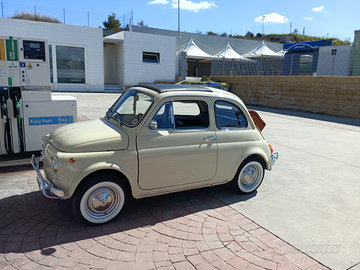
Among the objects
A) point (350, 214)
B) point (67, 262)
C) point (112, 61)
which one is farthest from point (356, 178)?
point (112, 61)

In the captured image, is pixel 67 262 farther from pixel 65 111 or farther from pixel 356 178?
pixel 356 178

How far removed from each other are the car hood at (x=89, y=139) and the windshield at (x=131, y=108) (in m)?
0.22

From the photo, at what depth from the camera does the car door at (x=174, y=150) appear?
3643 mm

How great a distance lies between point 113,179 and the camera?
346cm

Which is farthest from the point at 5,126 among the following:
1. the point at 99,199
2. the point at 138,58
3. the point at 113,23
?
the point at 113,23

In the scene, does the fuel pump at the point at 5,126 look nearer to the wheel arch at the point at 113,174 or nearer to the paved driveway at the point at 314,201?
the wheel arch at the point at 113,174

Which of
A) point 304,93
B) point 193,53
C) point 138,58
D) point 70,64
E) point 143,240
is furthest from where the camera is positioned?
point 193,53

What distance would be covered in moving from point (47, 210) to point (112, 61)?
22.0 metres

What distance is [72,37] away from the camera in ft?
63.5

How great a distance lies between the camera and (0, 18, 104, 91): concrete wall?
17.8 m

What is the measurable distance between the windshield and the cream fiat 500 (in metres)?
0.02

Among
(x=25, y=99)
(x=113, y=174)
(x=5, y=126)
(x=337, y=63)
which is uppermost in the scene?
(x=337, y=63)

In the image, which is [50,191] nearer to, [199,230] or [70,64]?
[199,230]

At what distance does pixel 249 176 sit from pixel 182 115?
4.75ft
